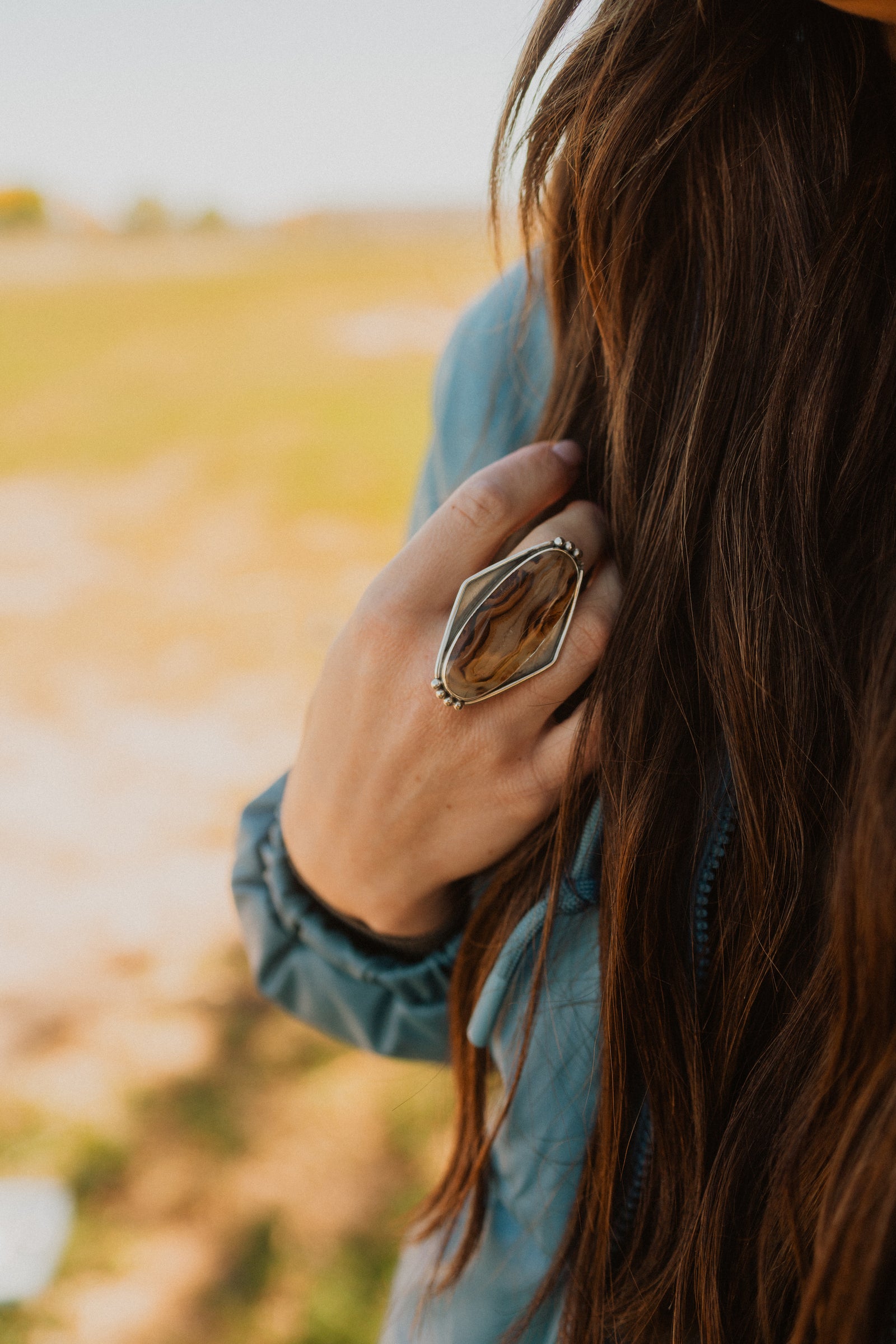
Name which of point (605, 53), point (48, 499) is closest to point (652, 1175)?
point (605, 53)

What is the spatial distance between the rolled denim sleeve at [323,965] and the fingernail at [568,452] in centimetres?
48

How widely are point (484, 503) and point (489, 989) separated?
0.42 m

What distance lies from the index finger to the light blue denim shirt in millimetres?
227

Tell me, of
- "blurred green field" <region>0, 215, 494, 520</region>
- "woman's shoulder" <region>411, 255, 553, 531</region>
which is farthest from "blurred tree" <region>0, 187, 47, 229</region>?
"woman's shoulder" <region>411, 255, 553, 531</region>

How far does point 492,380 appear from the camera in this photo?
1.10 meters

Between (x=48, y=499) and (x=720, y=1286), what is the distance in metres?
6.65

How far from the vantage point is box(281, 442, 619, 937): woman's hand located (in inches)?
32.8

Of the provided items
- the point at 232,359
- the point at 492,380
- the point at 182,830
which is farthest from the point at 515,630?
the point at 232,359

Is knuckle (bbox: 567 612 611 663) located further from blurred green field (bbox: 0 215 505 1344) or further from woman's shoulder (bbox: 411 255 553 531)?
blurred green field (bbox: 0 215 505 1344)

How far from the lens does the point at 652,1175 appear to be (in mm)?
782

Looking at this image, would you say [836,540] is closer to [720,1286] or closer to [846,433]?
[846,433]

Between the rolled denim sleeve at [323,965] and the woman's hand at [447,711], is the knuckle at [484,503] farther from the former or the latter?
the rolled denim sleeve at [323,965]

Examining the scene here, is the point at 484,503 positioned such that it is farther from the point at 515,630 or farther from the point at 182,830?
the point at 182,830

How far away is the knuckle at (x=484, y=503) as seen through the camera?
833 mm
